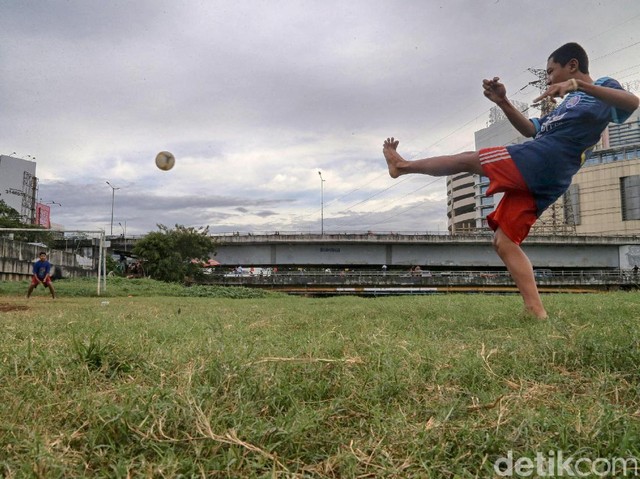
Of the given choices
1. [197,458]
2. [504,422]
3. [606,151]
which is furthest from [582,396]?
[606,151]

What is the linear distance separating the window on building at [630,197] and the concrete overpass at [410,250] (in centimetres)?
3337

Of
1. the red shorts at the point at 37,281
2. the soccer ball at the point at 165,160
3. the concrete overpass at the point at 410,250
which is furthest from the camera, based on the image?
the concrete overpass at the point at 410,250

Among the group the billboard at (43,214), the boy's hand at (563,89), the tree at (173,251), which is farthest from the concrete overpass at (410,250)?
the billboard at (43,214)

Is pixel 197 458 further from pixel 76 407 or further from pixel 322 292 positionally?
pixel 322 292

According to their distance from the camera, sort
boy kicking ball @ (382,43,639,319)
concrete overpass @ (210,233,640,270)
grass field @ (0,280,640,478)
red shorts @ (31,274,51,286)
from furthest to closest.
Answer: concrete overpass @ (210,233,640,270), red shorts @ (31,274,51,286), boy kicking ball @ (382,43,639,319), grass field @ (0,280,640,478)

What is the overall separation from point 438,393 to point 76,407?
136 centimetres

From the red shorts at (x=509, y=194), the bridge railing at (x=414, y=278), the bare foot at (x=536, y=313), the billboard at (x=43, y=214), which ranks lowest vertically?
the bridge railing at (x=414, y=278)

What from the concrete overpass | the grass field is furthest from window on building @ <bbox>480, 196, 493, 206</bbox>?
the grass field

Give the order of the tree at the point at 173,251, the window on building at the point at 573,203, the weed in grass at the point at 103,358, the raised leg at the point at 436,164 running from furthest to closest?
the window on building at the point at 573,203, the tree at the point at 173,251, the raised leg at the point at 436,164, the weed in grass at the point at 103,358

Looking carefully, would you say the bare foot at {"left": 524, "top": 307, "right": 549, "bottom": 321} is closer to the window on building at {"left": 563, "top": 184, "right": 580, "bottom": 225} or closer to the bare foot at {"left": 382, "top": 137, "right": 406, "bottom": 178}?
the bare foot at {"left": 382, "top": 137, "right": 406, "bottom": 178}

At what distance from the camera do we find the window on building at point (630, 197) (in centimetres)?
8044

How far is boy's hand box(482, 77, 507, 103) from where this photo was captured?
471cm

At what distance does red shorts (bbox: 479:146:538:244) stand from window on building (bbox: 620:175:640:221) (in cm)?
9373

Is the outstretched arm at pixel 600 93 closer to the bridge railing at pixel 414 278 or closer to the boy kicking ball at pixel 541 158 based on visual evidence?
the boy kicking ball at pixel 541 158
